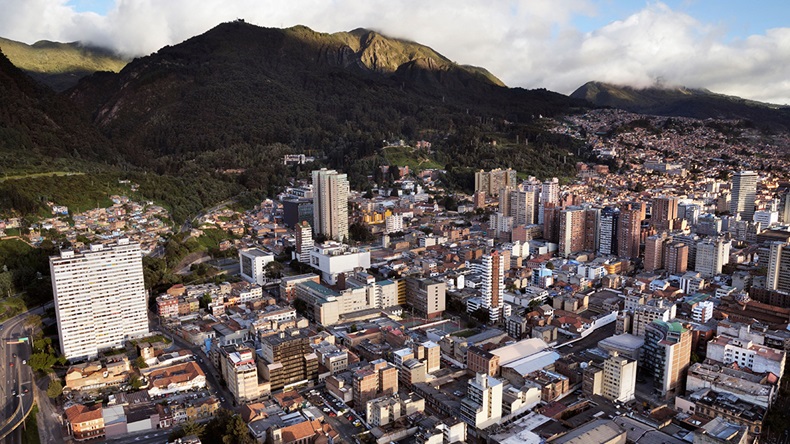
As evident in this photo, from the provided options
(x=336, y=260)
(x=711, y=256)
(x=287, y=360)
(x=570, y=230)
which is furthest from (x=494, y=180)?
(x=287, y=360)

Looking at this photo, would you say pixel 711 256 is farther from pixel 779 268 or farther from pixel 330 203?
pixel 330 203

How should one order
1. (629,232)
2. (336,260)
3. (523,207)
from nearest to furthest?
(336,260) < (629,232) < (523,207)

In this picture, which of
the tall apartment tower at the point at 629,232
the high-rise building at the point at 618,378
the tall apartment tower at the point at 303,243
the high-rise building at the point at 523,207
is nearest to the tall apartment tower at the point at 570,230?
the tall apartment tower at the point at 629,232

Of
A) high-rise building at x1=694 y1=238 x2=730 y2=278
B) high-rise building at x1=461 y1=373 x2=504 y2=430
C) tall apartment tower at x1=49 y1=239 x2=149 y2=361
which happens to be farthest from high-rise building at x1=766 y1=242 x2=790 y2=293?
tall apartment tower at x1=49 y1=239 x2=149 y2=361

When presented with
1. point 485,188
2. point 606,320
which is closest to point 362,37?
point 485,188

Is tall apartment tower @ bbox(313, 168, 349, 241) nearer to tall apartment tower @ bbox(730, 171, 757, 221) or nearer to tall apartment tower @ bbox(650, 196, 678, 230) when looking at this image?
tall apartment tower @ bbox(650, 196, 678, 230)

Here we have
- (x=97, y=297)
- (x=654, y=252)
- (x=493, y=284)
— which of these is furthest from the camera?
(x=654, y=252)

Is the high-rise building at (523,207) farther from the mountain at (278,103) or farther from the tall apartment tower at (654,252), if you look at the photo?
the mountain at (278,103)
